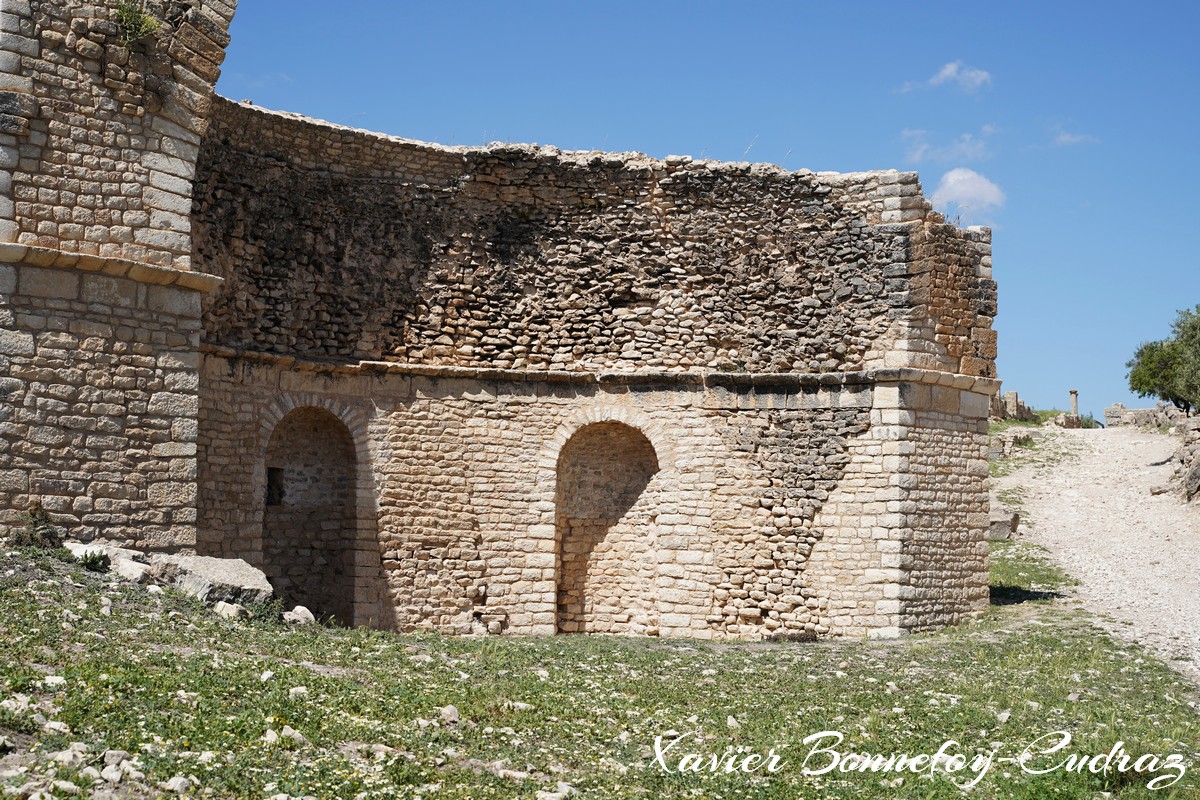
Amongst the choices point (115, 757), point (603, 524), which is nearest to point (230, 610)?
point (115, 757)

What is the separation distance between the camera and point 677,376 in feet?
51.5

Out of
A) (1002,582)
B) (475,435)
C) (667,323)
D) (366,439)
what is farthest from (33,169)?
(1002,582)

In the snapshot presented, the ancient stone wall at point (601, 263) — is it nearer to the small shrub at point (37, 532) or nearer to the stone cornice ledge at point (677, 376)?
the stone cornice ledge at point (677, 376)

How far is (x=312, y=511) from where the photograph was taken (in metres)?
15.1

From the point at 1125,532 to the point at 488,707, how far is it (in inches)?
755

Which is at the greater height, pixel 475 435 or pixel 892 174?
pixel 892 174

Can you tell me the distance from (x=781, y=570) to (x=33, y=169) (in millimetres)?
9960

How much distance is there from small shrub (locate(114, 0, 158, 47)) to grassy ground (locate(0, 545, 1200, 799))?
5.10 m

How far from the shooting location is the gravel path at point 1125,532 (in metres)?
14.6

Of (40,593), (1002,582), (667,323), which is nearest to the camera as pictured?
(40,593)

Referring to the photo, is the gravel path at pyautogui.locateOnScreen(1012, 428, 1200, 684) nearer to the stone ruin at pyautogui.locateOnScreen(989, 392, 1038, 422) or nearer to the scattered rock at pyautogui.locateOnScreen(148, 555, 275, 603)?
the stone ruin at pyautogui.locateOnScreen(989, 392, 1038, 422)

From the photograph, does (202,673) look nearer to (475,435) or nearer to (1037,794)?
(1037,794)

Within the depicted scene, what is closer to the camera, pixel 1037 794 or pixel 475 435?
pixel 1037 794

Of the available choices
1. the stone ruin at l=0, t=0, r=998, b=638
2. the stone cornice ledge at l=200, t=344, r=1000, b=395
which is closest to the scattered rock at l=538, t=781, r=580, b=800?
the stone ruin at l=0, t=0, r=998, b=638
